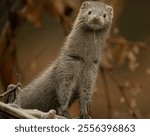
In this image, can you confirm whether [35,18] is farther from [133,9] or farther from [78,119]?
[133,9]

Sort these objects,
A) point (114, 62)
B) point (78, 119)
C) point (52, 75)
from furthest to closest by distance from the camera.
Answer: point (114, 62)
point (52, 75)
point (78, 119)

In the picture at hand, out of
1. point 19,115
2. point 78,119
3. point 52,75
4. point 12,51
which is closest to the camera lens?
point 19,115

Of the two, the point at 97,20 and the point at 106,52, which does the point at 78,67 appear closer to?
the point at 97,20

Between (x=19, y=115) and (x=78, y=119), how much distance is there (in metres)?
0.52

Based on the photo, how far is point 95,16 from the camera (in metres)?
3.95

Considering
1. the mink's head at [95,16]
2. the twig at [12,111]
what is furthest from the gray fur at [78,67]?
the twig at [12,111]

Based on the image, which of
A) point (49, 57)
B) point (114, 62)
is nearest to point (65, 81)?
point (114, 62)

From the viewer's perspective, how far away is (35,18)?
18.8 ft

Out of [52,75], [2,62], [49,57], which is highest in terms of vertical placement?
[52,75]

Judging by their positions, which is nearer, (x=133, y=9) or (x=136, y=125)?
(x=136, y=125)

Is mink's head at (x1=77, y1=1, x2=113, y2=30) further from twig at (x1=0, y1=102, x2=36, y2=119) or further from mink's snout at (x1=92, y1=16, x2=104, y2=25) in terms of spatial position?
twig at (x1=0, y1=102, x2=36, y2=119)

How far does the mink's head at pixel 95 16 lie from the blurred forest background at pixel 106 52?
0.79 m

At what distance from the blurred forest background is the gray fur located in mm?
606

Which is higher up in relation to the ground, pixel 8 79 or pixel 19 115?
pixel 19 115
